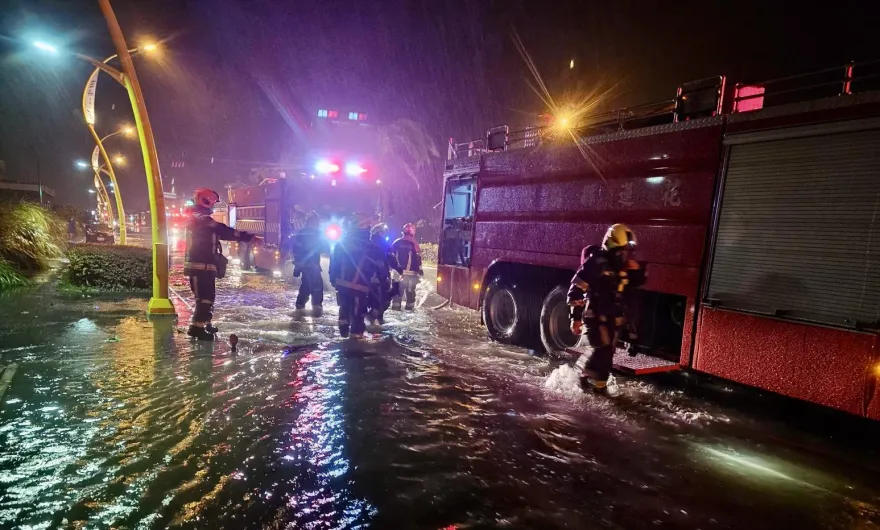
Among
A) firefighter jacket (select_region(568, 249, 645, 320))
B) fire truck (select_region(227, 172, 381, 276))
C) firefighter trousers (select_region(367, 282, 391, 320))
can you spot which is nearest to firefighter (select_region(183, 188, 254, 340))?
firefighter trousers (select_region(367, 282, 391, 320))

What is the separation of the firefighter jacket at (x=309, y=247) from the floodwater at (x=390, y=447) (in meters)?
3.11

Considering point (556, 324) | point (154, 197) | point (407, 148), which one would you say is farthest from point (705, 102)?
point (407, 148)

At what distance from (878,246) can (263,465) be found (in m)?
4.78

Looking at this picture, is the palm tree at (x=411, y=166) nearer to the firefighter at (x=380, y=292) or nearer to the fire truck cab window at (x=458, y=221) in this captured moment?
the fire truck cab window at (x=458, y=221)

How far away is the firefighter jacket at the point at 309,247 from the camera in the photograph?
924 centimetres

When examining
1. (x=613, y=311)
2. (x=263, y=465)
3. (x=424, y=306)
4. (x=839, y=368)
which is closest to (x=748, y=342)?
(x=839, y=368)

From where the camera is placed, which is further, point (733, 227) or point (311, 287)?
point (311, 287)

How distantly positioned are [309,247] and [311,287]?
2.58ft

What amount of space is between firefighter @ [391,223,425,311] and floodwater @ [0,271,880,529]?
3.83 metres

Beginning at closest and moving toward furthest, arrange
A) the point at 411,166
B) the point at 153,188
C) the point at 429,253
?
the point at 153,188, the point at 429,253, the point at 411,166

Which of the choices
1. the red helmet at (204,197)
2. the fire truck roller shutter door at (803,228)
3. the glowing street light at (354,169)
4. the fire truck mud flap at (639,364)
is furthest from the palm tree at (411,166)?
the fire truck roller shutter door at (803,228)

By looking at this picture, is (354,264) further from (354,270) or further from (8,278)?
(8,278)

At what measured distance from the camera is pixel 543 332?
Answer: 6.64 meters

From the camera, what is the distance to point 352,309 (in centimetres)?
730
